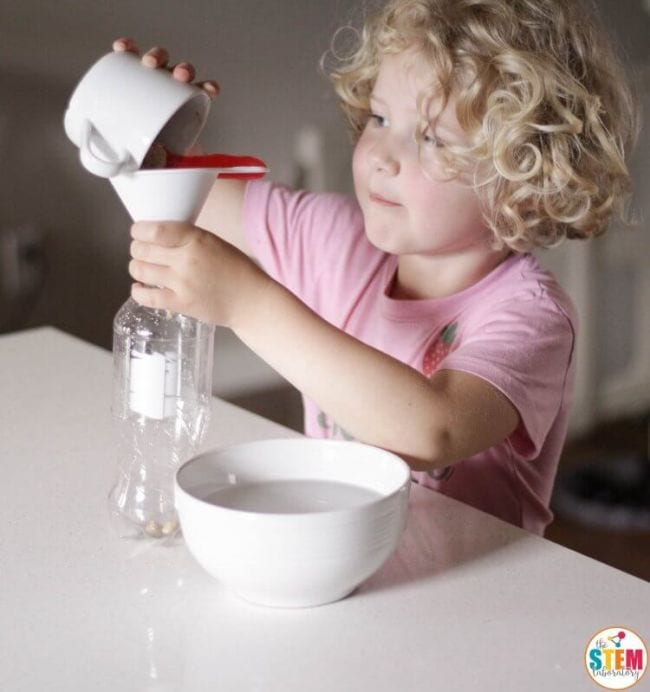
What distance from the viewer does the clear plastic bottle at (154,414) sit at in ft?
2.74

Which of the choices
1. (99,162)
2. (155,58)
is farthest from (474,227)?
(99,162)

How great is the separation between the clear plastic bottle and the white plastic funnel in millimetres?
106

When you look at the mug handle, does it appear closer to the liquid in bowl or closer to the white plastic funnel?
the white plastic funnel

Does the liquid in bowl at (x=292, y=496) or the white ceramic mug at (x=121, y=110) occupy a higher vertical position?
the white ceramic mug at (x=121, y=110)

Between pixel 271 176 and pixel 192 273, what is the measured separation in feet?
5.04

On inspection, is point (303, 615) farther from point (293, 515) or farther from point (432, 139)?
point (432, 139)

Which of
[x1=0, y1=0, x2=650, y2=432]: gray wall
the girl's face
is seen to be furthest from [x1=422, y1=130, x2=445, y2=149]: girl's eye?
[x1=0, y1=0, x2=650, y2=432]: gray wall

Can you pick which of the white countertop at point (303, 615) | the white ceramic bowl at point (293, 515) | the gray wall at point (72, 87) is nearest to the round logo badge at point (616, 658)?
the white countertop at point (303, 615)

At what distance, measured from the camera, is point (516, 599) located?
73 centimetres

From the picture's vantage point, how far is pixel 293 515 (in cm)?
67

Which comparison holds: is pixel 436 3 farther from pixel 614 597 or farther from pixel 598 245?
pixel 598 245

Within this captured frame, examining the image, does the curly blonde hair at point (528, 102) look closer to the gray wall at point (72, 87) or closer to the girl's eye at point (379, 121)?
the girl's eye at point (379, 121)

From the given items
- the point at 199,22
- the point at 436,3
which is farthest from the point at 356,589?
the point at 199,22

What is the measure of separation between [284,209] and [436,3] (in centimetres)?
34
